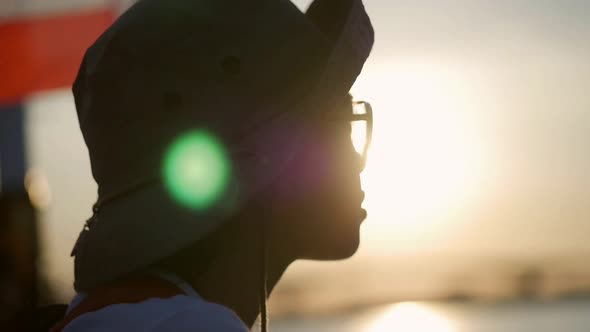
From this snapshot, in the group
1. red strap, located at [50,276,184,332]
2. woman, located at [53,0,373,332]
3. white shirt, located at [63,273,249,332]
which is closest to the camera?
white shirt, located at [63,273,249,332]

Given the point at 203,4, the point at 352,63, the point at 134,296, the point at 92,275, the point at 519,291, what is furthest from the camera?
the point at 519,291

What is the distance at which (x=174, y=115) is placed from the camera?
8.98 ft

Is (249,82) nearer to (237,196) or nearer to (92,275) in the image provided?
(237,196)

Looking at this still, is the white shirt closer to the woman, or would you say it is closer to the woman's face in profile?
the woman

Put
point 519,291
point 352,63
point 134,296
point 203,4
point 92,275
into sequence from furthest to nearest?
point 519,291
point 352,63
point 203,4
point 92,275
point 134,296

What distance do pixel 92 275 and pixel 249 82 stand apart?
1.95 ft

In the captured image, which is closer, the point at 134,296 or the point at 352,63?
the point at 134,296

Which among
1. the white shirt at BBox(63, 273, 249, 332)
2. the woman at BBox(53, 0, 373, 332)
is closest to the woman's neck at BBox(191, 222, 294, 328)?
the woman at BBox(53, 0, 373, 332)

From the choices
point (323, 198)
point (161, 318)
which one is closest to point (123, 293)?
point (161, 318)

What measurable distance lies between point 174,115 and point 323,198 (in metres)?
0.59

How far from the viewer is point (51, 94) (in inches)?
509

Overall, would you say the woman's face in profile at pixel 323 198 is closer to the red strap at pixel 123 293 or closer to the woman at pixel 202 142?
the woman at pixel 202 142

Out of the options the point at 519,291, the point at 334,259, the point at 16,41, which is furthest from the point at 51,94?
the point at 519,291

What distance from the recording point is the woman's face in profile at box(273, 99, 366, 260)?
304cm
